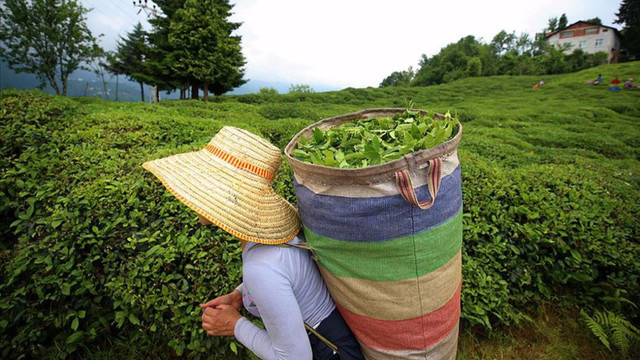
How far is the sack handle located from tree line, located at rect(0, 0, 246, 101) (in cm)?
2177

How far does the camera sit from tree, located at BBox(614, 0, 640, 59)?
41.4m

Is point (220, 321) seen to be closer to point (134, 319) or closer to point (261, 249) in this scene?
point (261, 249)

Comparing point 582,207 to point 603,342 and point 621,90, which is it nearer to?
point 603,342

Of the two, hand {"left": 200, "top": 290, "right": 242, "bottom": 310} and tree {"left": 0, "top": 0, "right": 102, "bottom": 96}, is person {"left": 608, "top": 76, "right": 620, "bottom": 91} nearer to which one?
hand {"left": 200, "top": 290, "right": 242, "bottom": 310}

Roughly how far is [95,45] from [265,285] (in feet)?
111

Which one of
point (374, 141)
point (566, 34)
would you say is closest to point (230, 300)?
point (374, 141)

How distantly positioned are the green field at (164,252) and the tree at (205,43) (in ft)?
60.6

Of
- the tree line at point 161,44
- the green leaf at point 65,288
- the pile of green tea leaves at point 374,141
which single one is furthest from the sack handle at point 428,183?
the tree line at point 161,44

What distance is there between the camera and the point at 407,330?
136 cm

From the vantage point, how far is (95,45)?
27.0 metres

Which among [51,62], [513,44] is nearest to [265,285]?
[51,62]

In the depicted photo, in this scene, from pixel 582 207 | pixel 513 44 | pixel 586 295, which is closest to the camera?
pixel 586 295

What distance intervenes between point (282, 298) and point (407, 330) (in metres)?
0.56

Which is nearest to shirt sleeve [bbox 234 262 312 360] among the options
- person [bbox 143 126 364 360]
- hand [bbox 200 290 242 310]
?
person [bbox 143 126 364 360]
